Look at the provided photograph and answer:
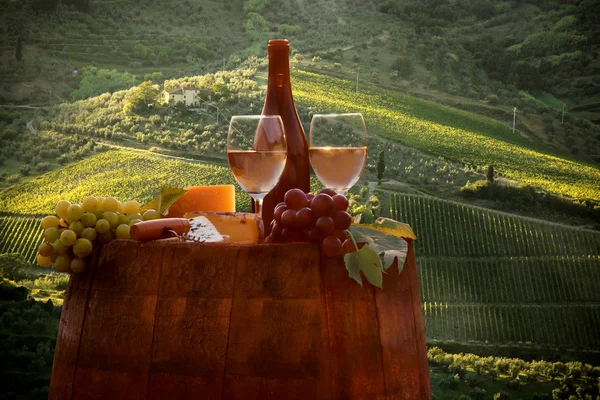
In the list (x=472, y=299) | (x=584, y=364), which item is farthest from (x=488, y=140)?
(x=584, y=364)

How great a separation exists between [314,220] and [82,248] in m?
0.45

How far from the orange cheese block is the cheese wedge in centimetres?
23

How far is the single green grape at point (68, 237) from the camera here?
56.2 inches

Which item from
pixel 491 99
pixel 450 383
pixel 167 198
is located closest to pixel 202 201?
pixel 167 198

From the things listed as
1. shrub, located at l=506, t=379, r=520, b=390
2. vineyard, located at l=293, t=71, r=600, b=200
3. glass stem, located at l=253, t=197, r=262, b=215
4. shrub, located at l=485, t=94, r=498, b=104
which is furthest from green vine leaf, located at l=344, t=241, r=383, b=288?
shrub, located at l=485, t=94, r=498, b=104

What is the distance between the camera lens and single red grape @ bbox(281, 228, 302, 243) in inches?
53.4

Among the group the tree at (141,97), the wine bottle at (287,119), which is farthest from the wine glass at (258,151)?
the tree at (141,97)

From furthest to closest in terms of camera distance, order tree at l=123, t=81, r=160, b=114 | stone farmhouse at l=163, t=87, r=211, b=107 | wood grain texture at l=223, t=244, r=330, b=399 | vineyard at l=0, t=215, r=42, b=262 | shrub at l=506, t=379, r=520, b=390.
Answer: stone farmhouse at l=163, t=87, r=211, b=107
tree at l=123, t=81, r=160, b=114
vineyard at l=0, t=215, r=42, b=262
shrub at l=506, t=379, r=520, b=390
wood grain texture at l=223, t=244, r=330, b=399

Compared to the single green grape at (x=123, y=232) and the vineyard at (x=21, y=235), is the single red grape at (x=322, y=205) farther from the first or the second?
the vineyard at (x=21, y=235)

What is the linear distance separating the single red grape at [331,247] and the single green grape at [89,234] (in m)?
0.49

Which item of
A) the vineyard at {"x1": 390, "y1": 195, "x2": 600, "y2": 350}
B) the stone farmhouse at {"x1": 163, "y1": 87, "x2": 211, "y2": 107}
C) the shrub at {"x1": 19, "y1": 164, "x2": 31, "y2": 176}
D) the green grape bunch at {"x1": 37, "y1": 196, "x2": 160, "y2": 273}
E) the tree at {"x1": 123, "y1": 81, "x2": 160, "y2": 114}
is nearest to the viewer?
the green grape bunch at {"x1": 37, "y1": 196, "x2": 160, "y2": 273}

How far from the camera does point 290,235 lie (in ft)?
4.48

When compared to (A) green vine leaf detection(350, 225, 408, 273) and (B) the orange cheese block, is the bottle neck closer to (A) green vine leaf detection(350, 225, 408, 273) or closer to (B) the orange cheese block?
(B) the orange cheese block

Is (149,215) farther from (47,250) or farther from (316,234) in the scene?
(316,234)
